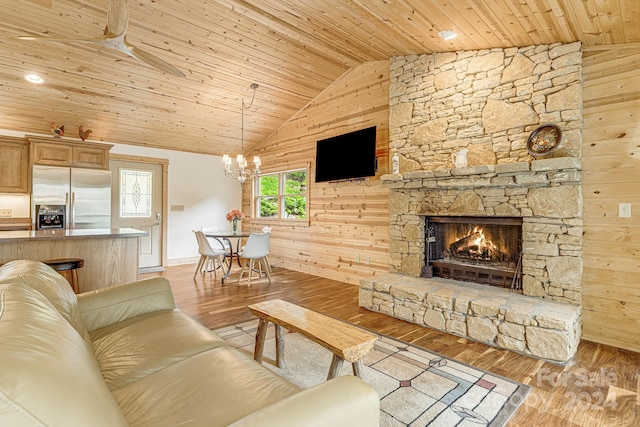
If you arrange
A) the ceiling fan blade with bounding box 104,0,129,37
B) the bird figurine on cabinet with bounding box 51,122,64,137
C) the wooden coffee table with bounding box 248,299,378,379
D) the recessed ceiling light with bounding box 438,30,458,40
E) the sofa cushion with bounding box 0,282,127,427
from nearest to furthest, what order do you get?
the sofa cushion with bounding box 0,282,127,427, the wooden coffee table with bounding box 248,299,378,379, the ceiling fan blade with bounding box 104,0,129,37, the recessed ceiling light with bounding box 438,30,458,40, the bird figurine on cabinet with bounding box 51,122,64,137

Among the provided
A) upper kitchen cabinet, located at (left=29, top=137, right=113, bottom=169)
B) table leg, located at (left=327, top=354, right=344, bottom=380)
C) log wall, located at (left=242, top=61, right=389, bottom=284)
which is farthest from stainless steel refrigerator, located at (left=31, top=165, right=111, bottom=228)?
→ table leg, located at (left=327, top=354, right=344, bottom=380)

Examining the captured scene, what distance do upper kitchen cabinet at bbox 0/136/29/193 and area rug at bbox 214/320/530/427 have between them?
173 inches

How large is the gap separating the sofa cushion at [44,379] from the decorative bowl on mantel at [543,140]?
3716 millimetres

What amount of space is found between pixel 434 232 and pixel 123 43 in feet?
12.3

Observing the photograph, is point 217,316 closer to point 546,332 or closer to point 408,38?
point 546,332

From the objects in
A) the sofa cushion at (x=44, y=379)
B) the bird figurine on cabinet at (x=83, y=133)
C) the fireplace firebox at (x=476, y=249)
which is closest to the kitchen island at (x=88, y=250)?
the bird figurine on cabinet at (x=83, y=133)

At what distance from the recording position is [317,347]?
112 inches

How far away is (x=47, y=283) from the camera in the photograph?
66.7 inches

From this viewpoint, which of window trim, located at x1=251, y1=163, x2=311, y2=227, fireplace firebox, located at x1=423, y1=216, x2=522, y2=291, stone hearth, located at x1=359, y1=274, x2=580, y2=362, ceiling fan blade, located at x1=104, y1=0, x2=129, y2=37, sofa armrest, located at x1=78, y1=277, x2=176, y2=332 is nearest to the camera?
sofa armrest, located at x1=78, y1=277, x2=176, y2=332

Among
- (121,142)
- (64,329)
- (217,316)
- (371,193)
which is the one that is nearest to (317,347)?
(217,316)

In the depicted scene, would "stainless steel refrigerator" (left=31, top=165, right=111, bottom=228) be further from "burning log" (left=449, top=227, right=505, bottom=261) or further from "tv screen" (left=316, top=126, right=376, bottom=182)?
"burning log" (left=449, top=227, right=505, bottom=261)

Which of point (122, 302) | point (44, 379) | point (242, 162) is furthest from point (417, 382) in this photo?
point (242, 162)

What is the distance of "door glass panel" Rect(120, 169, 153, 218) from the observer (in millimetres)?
6289

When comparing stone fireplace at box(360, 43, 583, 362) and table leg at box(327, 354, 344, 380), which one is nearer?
table leg at box(327, 354, 344, 380)
